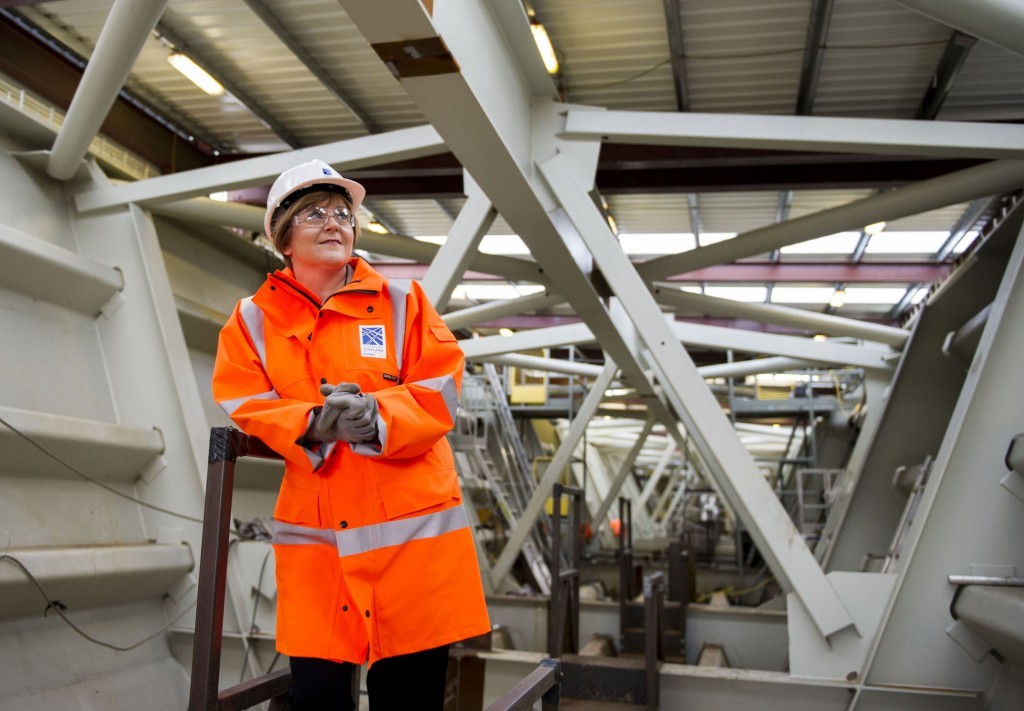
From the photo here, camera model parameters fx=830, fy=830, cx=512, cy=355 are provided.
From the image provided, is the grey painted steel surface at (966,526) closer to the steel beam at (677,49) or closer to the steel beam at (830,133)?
the steel beam at (830,133)

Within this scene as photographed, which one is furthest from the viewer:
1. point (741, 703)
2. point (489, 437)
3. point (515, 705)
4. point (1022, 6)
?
point (489, 437)

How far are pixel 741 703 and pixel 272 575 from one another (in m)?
3.24

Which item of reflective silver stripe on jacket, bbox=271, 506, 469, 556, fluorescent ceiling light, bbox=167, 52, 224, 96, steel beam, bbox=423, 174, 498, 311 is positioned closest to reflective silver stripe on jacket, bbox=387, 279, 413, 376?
reflective silver stripe on jacket, bbox=271, 506, 469, 556

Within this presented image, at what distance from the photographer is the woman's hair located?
2447 millimetres

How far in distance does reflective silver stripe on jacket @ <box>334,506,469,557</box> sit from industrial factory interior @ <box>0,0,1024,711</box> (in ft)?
1.02

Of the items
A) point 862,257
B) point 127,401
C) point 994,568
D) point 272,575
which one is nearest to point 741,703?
point 994,568

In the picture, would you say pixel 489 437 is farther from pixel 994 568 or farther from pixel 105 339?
pixel 994 568

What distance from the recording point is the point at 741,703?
534 centimetres

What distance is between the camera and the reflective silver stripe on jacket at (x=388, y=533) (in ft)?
6.88

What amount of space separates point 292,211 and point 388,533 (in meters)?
1.00

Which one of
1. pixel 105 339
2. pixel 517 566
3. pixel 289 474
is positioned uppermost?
pixel 105 339

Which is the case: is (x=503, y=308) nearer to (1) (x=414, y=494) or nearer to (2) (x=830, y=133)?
(2) (x=830, y=133)

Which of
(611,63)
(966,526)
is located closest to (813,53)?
(611,63)

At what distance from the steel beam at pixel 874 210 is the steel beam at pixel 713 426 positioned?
201 cm
